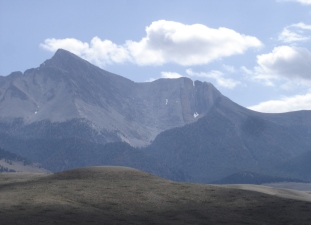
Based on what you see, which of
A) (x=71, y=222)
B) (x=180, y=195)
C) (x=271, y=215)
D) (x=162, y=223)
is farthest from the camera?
(x=180, y=195)

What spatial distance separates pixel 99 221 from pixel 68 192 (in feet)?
94.0

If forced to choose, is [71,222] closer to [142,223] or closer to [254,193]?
[142,223]

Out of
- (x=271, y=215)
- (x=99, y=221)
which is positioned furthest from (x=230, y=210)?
(x=99, y=221)

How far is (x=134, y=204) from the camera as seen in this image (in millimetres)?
118812

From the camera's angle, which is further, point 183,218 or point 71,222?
point 183,218

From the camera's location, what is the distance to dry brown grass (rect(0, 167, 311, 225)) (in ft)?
340

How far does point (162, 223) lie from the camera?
103m

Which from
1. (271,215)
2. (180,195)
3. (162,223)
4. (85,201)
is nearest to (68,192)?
(85,201)

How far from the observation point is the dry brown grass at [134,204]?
340 feet

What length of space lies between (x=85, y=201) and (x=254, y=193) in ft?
128

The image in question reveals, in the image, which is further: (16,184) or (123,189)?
(16,184)

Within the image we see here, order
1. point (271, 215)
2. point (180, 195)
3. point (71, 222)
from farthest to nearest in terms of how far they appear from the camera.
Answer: point (180, 195)
point (271, 215)
point (71, 222)

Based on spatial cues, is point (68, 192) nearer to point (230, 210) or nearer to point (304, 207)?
point (230, 210)

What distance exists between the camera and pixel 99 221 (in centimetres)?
9981
